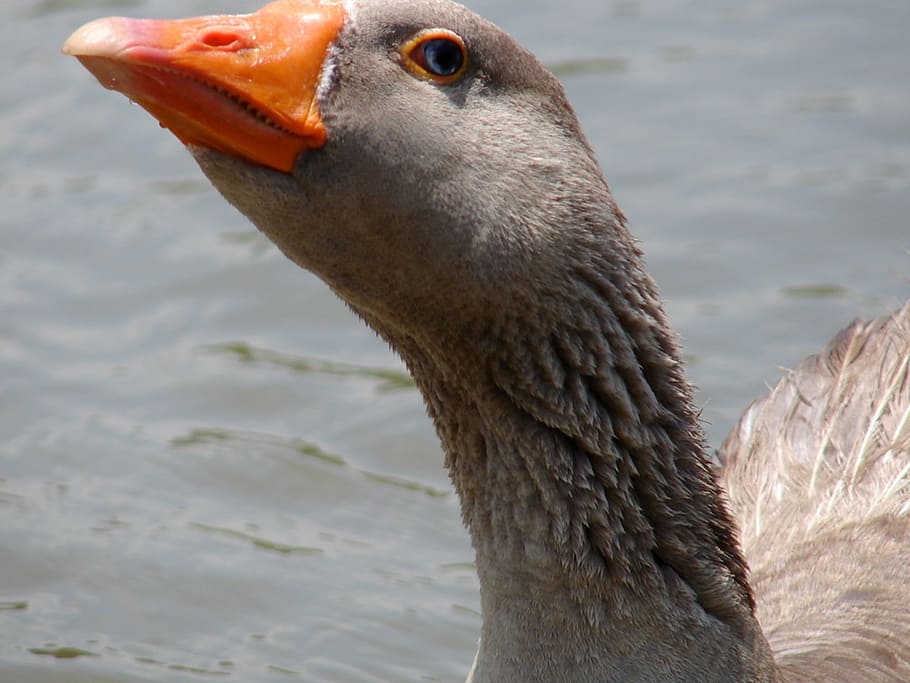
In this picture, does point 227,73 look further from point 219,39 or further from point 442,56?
point 442,56

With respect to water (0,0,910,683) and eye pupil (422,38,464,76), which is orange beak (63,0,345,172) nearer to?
eye pupil (422,38,464,76)

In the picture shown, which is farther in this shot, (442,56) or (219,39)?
(442,56)

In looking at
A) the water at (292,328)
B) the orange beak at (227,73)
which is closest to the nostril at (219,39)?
the orange beak at (227,73)

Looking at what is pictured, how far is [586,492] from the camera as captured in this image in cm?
429

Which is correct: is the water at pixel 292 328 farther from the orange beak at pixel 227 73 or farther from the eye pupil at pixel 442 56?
the orange beak at pixel 227 73

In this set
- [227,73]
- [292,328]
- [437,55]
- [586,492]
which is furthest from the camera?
[292,328]

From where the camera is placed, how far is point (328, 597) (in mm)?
7059

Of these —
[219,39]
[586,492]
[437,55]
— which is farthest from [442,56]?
[586,492]

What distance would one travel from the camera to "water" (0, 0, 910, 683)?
698cm

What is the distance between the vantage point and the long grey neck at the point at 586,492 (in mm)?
4172

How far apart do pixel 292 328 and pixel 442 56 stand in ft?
16.6

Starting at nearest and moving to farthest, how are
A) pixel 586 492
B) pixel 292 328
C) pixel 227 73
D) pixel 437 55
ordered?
pixel 227 73
pixel 437 55
pixel 586 492
pixel 292 328

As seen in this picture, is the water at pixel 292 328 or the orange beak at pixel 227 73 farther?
the water at pixel 292 328

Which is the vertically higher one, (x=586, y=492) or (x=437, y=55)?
(x=437, y=55)
